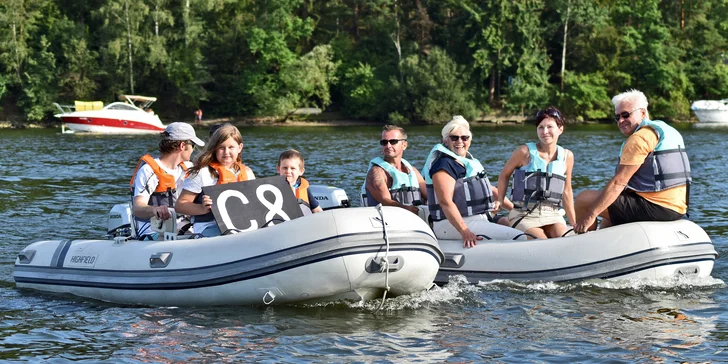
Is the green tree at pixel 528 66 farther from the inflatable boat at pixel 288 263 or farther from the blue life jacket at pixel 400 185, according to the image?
the inflatable boat at pixel 288 263

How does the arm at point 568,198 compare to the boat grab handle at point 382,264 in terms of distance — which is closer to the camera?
the boat grab handle at point 382,264

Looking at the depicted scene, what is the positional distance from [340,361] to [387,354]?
0.33m

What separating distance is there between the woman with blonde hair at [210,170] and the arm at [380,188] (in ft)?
4.90

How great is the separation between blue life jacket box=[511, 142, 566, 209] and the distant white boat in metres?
37.6

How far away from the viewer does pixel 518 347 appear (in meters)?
6.31

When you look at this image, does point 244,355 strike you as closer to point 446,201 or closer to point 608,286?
point 446,201

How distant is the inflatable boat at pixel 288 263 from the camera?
22.0 feet

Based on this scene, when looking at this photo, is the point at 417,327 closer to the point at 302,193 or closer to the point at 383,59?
the point at 302,193

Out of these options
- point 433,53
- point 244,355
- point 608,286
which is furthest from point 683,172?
point 433,53

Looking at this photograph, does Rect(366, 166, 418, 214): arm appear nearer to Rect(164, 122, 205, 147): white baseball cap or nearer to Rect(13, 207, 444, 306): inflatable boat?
Rect(13, 207, 444, 306): inflatable boat

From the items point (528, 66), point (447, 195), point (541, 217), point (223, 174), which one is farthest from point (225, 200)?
point (528, 66)

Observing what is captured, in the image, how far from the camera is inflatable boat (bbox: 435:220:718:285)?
764 centimetres

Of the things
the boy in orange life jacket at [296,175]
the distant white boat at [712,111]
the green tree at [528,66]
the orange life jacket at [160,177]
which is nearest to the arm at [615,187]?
the boy in orange life jacket at [296,175]

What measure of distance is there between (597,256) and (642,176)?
2.38 ft
